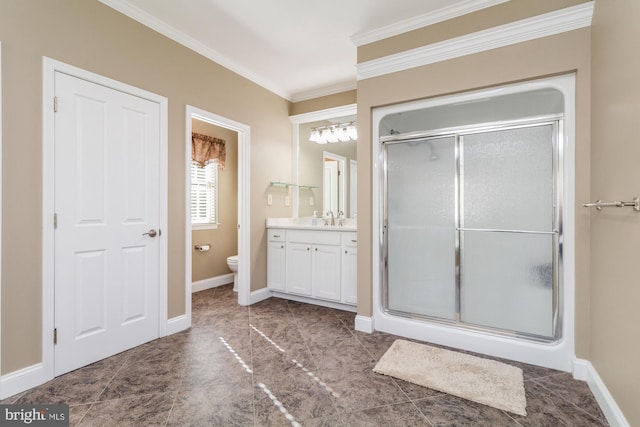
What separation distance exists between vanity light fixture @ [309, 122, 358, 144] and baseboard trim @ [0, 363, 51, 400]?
3392 mm

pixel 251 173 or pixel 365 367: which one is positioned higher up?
pixel 251 173

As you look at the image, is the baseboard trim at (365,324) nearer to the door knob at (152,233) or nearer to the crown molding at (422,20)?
the door knob at (152,233)

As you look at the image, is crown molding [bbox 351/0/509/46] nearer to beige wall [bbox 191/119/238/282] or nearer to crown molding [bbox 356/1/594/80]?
crown molding [bbox 356/1/594/80]

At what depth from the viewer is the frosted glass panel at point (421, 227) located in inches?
103

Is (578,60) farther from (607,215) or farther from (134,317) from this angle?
(134,317)

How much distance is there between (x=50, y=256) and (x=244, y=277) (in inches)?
75.0

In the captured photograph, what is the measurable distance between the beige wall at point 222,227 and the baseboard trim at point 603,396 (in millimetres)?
4073

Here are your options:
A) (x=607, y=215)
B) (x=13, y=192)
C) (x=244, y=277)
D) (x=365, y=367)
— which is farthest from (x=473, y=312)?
(x=13, y=192)

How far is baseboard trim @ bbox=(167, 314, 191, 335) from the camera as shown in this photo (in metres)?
2.77

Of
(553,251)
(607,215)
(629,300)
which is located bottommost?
(629,300)

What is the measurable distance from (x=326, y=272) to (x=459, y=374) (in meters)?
1.71

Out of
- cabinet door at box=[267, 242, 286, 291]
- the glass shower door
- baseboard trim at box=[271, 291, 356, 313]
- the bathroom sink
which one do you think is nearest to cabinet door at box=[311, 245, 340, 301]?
baseboard trim at box=[271, 291, 356, 313]

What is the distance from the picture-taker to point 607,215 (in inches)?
68.4

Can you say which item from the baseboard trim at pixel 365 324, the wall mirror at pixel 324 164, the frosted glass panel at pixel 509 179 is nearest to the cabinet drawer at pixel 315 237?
the wall mirror at pixel 324 164
